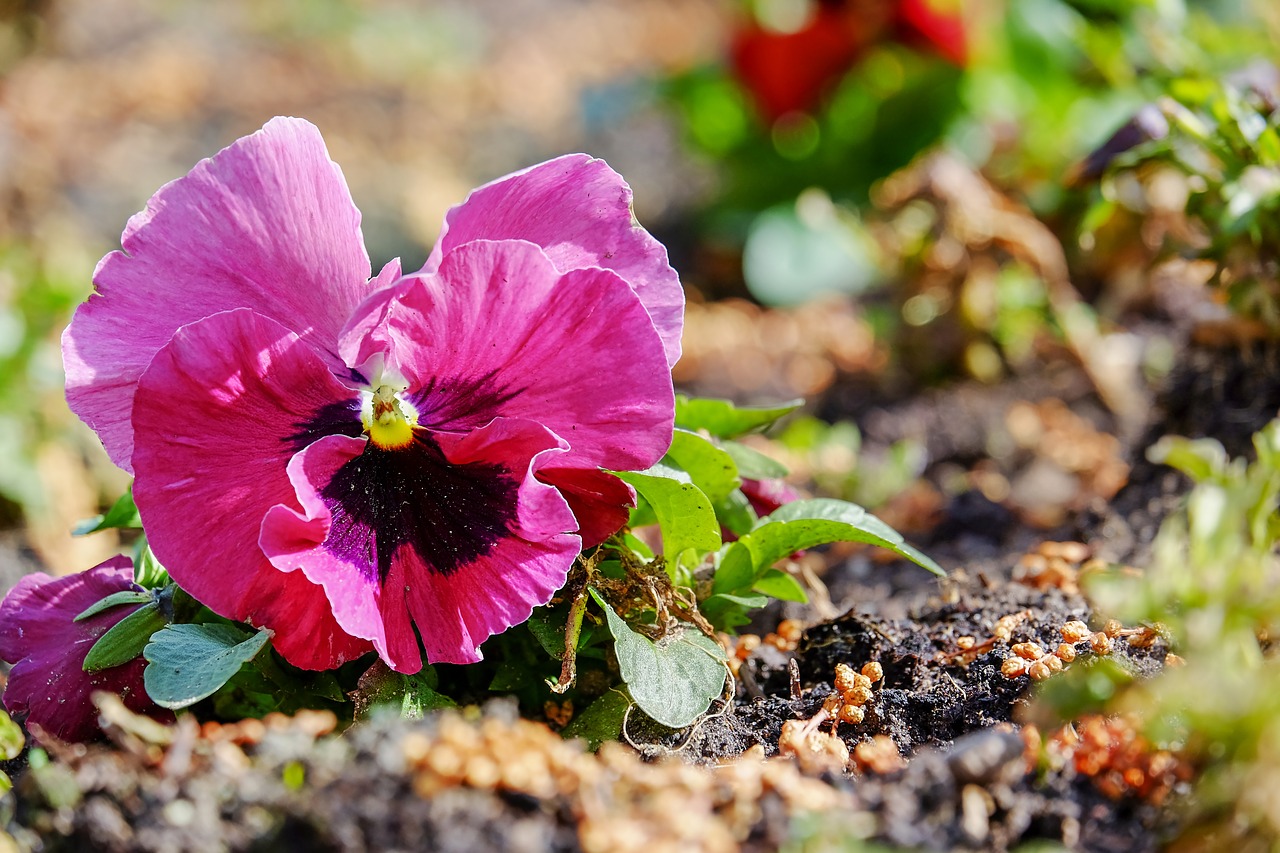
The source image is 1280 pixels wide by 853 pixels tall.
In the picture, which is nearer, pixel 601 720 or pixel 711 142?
pixel 601 720

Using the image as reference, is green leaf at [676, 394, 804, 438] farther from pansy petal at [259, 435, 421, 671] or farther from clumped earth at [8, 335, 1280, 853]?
pansy petal at [259, 435, 421, 671]

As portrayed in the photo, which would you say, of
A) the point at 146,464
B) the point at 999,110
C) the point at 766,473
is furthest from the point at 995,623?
the point at 999,110

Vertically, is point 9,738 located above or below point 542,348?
below

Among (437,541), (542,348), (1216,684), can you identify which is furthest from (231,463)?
(1216,684)

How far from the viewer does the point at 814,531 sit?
1271 millimetres

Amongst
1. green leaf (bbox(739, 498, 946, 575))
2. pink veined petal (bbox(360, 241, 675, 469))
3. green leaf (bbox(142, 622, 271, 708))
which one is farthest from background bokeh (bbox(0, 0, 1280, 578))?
pink veined petal (bbox(360, 241, 675, 469))

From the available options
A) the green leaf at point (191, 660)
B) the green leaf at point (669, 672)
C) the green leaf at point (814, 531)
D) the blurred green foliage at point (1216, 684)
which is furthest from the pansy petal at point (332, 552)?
the blurred green foliage at point (1216, 684)

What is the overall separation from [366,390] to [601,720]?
43 cm

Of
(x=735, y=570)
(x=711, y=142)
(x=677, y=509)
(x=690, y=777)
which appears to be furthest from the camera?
(x=711, y=142)

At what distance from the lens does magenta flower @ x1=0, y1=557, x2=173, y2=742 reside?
47.8 inches

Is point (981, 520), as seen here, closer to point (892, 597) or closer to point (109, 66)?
point (892, 597)

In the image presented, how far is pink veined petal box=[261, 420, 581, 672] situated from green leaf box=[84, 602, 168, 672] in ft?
0.86

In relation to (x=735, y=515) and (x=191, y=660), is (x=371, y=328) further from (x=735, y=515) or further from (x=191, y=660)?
(x=735, y=515)

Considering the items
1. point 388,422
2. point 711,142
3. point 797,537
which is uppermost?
point 388,422
